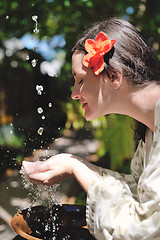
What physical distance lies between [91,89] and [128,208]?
14.3 inches

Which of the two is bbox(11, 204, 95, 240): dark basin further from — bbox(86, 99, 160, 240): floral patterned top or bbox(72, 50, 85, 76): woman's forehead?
bbox(72, 50, 85, 76): woman's forehead

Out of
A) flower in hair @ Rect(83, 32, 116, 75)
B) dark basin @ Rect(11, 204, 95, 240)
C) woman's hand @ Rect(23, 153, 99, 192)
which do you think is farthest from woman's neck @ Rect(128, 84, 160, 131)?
dark basin @ Rect(11, 204, 95, 240)

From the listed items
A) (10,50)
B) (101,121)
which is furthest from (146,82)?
(10,50)

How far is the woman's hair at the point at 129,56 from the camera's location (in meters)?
1.03

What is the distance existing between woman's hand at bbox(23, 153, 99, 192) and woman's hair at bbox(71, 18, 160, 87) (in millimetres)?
292

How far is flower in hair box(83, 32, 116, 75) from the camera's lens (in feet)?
3.30

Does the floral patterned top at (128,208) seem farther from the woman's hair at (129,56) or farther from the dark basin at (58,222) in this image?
the dark basin at (58,222)

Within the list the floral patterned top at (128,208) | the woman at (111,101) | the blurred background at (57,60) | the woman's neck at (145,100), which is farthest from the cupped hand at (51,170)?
the blurred background at (57,60)

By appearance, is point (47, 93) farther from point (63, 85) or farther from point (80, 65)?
point (80, 65)

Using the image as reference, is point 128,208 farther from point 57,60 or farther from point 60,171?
point 57,60

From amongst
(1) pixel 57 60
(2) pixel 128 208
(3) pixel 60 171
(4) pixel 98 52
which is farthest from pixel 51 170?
(1) pixel 57 60

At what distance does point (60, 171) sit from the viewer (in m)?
1.06

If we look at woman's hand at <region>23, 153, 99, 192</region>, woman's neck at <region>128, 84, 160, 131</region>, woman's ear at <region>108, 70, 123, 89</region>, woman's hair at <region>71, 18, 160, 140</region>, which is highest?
woman's hair at <region>71, 18, 160, 140</region>

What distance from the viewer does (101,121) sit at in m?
2.27
